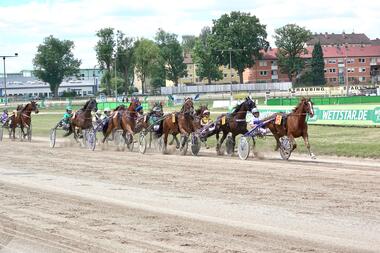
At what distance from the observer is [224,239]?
8055 millimetres

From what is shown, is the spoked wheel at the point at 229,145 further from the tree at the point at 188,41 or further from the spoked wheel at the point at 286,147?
the tree at the point at 188,41

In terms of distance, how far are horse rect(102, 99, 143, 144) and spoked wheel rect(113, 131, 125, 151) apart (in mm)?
248

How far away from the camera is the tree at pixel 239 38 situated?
11725 centimetres

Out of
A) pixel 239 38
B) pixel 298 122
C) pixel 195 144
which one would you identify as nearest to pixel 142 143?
pixel 195 144

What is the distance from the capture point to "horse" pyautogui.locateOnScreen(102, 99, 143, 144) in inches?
957

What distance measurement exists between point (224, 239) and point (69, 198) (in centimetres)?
444

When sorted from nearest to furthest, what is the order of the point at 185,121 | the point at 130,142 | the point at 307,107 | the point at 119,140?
the point at 307,107 → the point at 185,121 → the point at 130,142 → the point at 119,140

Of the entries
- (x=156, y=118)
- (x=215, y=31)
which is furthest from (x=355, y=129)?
(x=215, y=31)

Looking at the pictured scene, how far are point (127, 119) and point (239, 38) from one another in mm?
96639

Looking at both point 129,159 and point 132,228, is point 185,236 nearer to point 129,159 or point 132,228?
point 132,228

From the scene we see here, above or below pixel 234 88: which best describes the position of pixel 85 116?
below

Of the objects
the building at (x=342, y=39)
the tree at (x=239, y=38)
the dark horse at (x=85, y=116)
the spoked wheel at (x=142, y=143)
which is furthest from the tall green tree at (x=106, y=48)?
the spoked wheel at (x=142, y=143)

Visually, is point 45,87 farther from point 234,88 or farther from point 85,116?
point 85,116

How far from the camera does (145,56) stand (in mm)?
133875
